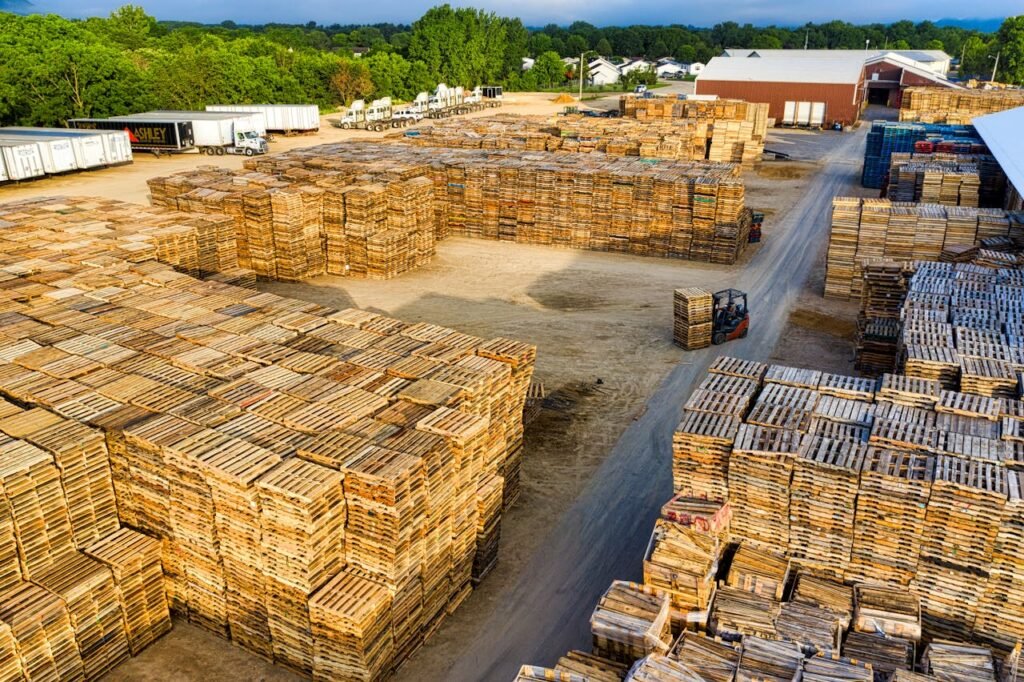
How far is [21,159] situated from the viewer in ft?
156

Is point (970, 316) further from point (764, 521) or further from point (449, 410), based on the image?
point (449, 410)

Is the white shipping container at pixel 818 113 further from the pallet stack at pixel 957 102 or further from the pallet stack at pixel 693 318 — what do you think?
the pallet stack at pixel 693 318

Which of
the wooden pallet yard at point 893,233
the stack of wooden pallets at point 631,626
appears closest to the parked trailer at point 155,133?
the wooden pallet yard at point 893,233

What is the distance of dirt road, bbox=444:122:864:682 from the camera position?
12625 millimetres

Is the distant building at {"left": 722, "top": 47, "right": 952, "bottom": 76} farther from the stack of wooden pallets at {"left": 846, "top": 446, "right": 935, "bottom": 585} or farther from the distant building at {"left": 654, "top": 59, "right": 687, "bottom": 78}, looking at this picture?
the stack of wooden pallets at {"left": 846, "top": 446, "right": 935, "bottom": 585}

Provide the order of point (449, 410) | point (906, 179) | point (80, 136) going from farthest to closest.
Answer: point (80, 136), point (906, 179), point (449, 410)

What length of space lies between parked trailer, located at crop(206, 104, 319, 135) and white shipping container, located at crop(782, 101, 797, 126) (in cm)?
5093

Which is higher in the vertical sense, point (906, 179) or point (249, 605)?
point (906, 179)

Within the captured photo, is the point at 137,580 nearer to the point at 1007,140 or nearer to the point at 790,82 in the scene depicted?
the point at 1007,140

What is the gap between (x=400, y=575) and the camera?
11.6 meters

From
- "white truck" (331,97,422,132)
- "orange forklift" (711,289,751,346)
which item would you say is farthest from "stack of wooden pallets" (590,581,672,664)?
"white truck" (331,97,422,132)

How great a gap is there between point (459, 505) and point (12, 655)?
265 inches

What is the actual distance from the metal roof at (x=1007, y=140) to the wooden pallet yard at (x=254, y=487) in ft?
85.6

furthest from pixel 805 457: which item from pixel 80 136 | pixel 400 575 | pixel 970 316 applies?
pixel 80 136
